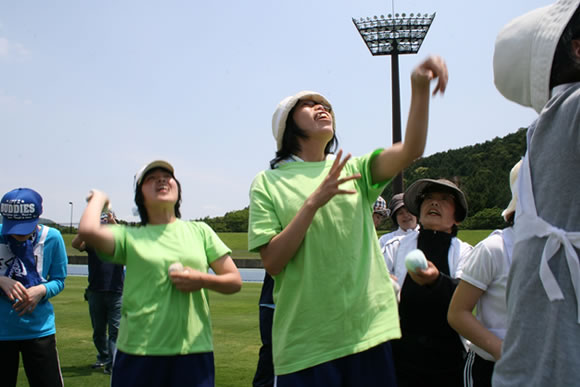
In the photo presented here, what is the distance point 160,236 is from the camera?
3252mm

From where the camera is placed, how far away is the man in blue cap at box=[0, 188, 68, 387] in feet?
13.5

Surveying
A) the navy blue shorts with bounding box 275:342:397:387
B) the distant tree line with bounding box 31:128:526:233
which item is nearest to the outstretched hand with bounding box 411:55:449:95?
the navy blue shorts with bounding box 275:342:397:387

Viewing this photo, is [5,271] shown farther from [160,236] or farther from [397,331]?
[397,331]

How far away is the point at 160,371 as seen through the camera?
2930mm

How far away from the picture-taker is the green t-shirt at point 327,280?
234cm

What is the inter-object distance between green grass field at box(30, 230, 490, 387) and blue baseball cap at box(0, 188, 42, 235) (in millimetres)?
2606

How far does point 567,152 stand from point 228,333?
8521 millimetres

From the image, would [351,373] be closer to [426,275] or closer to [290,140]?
[426,275]

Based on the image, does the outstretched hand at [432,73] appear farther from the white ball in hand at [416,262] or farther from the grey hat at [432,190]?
the grey hat at [432,190]

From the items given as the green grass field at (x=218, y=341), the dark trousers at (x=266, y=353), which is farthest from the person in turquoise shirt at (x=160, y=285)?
the green grass field at (x=218, y=341)

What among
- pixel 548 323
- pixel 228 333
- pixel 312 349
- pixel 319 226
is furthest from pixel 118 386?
pixel 228 333

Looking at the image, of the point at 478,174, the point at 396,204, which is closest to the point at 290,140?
the point at 396,204

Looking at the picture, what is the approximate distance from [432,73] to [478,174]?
57.4 metres

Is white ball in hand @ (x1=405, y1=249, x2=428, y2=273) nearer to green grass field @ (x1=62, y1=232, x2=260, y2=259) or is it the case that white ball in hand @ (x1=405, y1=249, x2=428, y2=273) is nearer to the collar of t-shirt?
the collar of t-shirt
